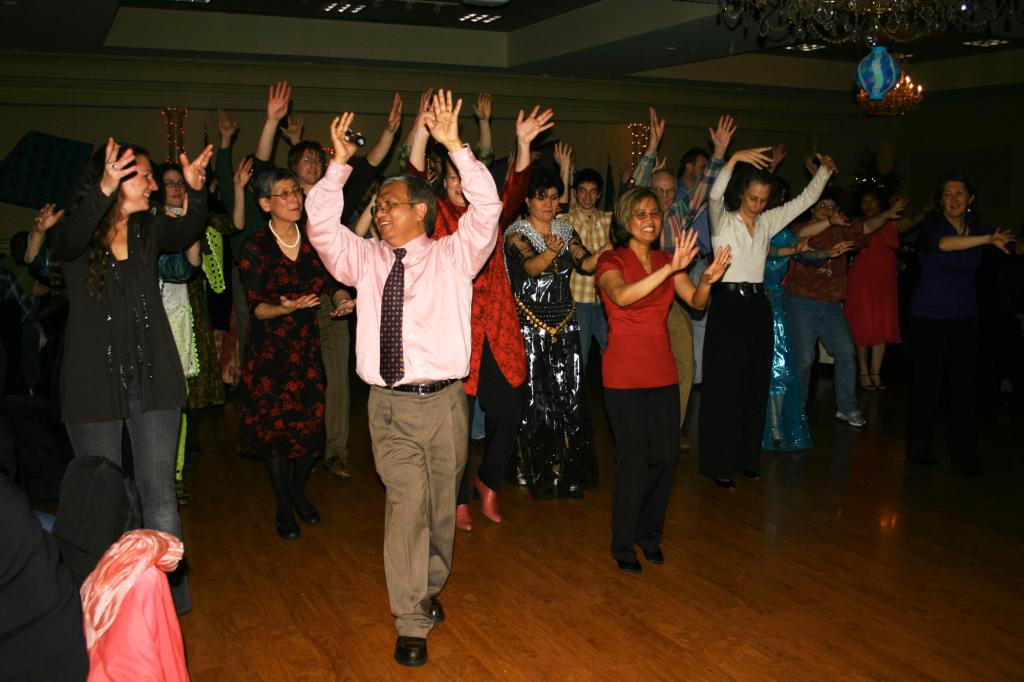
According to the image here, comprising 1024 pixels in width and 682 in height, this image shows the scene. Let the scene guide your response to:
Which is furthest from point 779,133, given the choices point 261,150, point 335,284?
point 335,284

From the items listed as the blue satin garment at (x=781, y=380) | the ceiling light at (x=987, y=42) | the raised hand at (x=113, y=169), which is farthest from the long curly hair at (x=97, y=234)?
the ceiling light at (x=987, y=42)

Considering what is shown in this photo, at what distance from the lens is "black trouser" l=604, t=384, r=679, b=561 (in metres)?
4.03

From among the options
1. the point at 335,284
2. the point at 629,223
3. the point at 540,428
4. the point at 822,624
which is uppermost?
the point at 629,223

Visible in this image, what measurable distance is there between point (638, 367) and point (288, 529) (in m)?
1.78

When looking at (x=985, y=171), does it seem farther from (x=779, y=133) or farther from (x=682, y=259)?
(x=682, y=259)

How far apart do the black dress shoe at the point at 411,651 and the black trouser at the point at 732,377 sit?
2524 mm

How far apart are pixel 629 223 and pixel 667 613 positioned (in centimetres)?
154

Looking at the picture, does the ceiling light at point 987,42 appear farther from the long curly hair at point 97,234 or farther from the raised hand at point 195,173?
the long curly hair at point 97,234

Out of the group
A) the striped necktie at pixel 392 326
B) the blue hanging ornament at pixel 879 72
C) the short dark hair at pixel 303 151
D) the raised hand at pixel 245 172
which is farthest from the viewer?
the blue hanging ornament at pixel 879 72

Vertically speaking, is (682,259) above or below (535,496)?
above

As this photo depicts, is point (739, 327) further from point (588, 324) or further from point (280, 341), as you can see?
point (280, 341)

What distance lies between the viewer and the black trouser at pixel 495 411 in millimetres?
4469

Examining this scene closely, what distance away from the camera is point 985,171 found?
13844 mm

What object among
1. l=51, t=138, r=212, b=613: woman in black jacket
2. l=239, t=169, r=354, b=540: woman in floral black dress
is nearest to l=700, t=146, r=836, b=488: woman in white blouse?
l=239, t=169, r=354, b=540: woman in floral black dress
